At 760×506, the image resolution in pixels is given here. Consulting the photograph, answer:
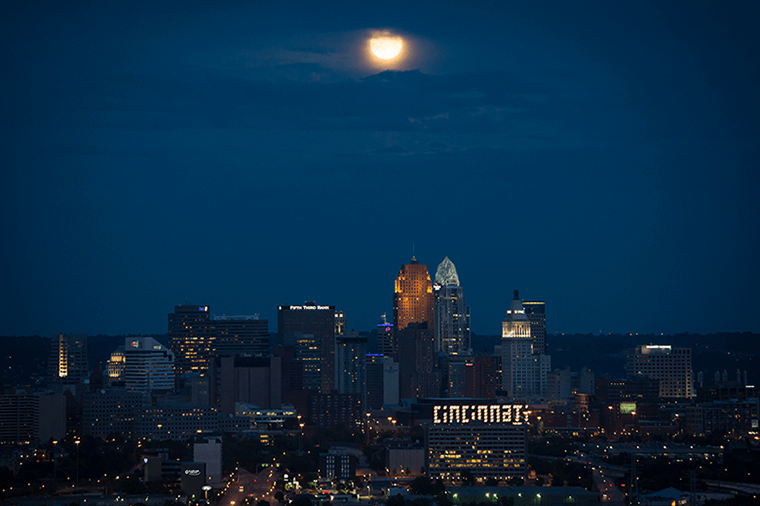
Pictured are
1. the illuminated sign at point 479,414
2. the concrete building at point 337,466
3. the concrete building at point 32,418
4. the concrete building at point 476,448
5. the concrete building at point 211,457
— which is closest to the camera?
the concrete building at point 211,457

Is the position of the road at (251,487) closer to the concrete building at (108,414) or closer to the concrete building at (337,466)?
the concrete building at (337,466)

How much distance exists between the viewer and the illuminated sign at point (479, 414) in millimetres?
156125

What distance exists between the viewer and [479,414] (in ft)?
515

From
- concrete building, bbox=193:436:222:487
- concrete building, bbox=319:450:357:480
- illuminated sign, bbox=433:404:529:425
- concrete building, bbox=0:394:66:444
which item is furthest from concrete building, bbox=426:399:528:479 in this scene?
concrete building, bbox=0:394:66:444

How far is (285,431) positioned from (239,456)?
34.7m

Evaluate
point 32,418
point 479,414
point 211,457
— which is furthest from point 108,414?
point 479,414

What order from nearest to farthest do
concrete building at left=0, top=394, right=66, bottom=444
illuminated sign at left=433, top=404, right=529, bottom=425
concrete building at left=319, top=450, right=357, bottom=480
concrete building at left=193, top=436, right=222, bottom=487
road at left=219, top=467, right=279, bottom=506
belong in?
road at left=219, top=467, right=279, bottom=506
concrete building at left=193, top=436, right=222, bottom=487
concrete building at left=319, top=450, right=357, bottom=480
illuminated sign at left=433, top=404, right=529, bottom=425
concrete building at left=0, top=394, right=66, bottom=444

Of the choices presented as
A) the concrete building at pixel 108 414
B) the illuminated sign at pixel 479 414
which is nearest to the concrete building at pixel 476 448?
the illuminated sign at pixel 479 414

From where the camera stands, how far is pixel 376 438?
653 ft

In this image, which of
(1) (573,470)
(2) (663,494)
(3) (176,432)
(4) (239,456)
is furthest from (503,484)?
(3) (176,432)

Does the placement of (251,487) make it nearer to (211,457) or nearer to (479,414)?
(211,457)

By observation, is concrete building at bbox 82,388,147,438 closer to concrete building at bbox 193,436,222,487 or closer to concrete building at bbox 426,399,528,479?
concrete building at bbox 193,436,222,487

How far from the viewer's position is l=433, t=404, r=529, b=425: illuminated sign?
156 meters

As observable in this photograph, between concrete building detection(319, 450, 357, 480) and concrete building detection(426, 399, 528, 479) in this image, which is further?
concrete building detection(426, 399, 528, 479)
